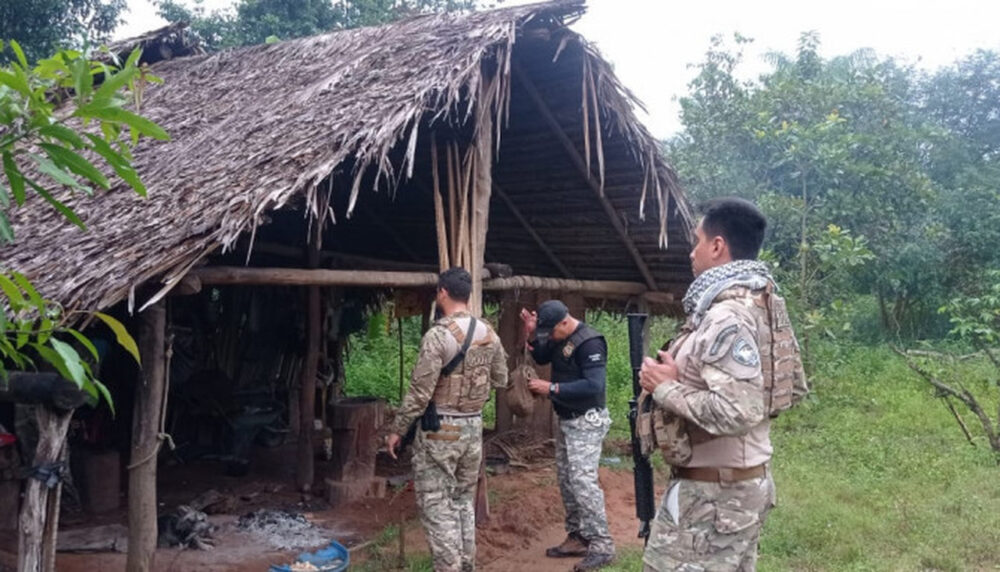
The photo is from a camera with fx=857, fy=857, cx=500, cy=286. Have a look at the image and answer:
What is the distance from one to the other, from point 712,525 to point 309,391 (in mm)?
5150

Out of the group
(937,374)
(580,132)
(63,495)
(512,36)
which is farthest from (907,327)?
(63,495)

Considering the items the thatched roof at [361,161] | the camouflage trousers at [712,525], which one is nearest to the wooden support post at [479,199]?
the thatched roof at [361,161]

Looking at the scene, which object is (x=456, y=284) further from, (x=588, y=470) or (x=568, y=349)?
(x=588, y=470)

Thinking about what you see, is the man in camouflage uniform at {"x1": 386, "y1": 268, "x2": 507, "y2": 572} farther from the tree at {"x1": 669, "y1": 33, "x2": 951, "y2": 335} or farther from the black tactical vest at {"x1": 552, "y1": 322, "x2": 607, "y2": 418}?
the tree at {"x1": 669, "y1": 33, "x2": 951, "y2": 335}

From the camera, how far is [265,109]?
5910mm

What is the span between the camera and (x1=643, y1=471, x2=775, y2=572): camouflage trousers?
9.59ft

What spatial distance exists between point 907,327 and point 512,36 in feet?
45.6

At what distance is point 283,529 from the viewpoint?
618 cm

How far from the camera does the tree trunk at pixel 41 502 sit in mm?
4145

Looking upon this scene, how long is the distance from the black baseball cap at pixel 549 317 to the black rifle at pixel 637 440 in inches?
64.6

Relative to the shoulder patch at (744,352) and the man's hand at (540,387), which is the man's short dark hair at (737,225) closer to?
the shoulder patch at (744,352)

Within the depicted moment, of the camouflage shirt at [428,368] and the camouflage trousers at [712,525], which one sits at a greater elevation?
the camouflage shirt at [428,368]

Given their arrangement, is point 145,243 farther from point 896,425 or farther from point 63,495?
point 896,425

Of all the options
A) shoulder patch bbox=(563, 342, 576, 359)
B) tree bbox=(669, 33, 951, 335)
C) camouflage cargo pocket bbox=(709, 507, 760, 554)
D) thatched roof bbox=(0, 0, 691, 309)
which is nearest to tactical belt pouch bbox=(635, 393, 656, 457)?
camouflage cargo pocket bbox=(709, 507, 760, 554)
